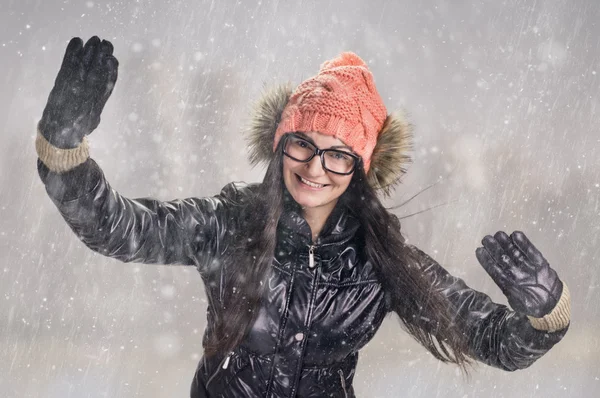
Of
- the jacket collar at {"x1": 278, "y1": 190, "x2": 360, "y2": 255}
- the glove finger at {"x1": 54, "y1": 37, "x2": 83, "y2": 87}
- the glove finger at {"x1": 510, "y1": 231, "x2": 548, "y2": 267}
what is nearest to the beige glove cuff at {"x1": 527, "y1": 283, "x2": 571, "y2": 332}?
the glove finger at {"x1": 510, "y1": 231, "x2": 548, "y2": 267}

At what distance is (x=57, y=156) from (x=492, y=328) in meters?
1.47

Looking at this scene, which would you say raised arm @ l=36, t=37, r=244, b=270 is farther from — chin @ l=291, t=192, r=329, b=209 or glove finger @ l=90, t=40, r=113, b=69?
chin @ l=291, t=192, r=329, b=209

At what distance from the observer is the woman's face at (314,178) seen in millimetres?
2596

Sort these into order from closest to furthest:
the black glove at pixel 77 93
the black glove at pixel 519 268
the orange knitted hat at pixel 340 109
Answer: the black glove at pixel 77 93, the black glove at pixel 519 268, the orange knitted hat at pixel 340 109

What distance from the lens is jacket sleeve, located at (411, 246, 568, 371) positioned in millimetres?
2590

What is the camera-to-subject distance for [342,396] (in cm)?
275

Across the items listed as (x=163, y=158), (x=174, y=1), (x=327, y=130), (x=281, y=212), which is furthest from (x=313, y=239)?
(x=174, y=1)

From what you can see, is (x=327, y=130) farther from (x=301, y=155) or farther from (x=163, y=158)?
(x=163, y=158)

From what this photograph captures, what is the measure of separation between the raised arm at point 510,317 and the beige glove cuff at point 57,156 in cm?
120

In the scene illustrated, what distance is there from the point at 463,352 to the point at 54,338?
2.97 m

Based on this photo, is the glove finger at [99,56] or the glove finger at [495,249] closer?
the glove finger at [99,56]

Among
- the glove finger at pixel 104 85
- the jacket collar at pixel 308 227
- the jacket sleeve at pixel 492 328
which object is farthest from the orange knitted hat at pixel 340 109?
the glove finger at pixel 104 85

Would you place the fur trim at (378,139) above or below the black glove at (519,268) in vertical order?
above

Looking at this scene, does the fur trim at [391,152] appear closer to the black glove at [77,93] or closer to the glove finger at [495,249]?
the glove finger at [495,249]
